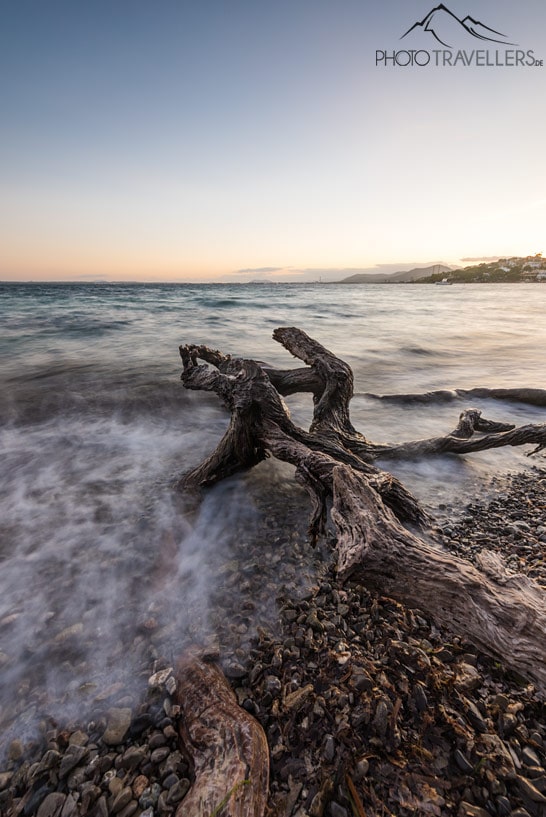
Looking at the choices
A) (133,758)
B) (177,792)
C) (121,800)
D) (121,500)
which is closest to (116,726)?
(133,758)

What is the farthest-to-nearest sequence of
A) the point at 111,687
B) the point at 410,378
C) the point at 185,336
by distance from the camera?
the point at 185,336, the point at 410,378, the point at 111,687

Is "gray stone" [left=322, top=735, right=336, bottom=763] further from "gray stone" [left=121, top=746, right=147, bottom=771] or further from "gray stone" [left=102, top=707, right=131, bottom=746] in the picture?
"gray stone" [left=102, top=707, right=131, bottom=746]

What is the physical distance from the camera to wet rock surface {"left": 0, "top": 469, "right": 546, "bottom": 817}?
149 cm

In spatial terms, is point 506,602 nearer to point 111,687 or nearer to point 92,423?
point 111,687

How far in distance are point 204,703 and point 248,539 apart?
1374 mm

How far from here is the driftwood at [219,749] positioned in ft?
4.61

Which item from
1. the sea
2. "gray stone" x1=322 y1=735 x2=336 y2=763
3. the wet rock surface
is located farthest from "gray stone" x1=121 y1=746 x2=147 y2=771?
"gray stone" x1=322 y1=735 x2=336 y2=763

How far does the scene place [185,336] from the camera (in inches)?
612

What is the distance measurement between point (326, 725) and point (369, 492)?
44.7 inches

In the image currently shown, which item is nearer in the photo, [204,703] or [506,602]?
[506,602]

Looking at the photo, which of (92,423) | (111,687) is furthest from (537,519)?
(92,423)

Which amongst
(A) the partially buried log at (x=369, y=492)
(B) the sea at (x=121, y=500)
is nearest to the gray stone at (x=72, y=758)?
(B) the sea at (x=121, y=500)

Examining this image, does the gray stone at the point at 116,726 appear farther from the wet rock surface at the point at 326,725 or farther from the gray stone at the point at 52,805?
the gray stone at the point at 52,805

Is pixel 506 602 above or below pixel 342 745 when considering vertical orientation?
above
